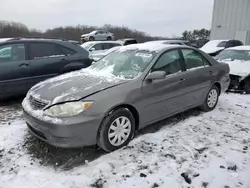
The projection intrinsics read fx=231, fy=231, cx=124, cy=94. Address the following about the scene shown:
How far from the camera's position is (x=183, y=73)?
4.09m

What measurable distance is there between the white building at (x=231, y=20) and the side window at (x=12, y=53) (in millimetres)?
18828

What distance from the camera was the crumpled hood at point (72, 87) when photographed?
2987 mm

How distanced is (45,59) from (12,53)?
2.30 feet

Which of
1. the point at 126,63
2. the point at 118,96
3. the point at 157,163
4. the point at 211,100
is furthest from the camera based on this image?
the point at 211,100

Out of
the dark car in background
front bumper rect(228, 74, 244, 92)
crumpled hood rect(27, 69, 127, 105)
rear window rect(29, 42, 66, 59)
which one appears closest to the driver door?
crumpled hood rect(27, 69, 127, 105)

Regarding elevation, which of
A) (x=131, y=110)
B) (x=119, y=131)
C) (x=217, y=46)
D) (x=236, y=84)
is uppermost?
(x=217, y=46)

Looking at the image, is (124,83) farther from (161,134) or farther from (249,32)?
(249,32)

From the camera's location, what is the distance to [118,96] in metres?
3.08

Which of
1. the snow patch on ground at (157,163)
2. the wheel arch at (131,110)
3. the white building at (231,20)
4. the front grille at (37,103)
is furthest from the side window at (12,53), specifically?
the white building at (231,20)

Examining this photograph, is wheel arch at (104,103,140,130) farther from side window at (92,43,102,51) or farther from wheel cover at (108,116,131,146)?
side window at (92,43,102,51)

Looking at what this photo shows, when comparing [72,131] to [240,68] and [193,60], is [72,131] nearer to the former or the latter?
[193,60]

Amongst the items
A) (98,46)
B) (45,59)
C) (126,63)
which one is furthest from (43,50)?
(98,46)

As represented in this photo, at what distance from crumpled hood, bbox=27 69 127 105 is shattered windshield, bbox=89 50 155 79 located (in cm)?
24

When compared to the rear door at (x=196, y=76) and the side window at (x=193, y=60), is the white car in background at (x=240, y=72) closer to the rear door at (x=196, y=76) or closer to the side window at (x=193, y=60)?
the rear door at (x=196, y=76)
